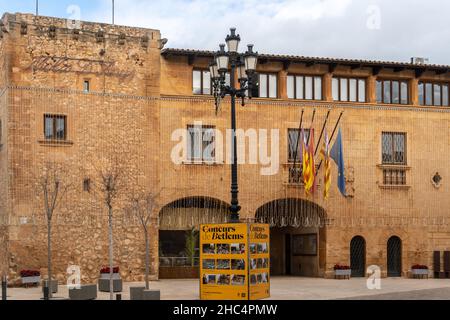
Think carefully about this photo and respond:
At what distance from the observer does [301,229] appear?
45844mm

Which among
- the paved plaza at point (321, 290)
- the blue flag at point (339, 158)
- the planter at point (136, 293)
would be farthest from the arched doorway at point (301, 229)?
the planter at point (136, 293)

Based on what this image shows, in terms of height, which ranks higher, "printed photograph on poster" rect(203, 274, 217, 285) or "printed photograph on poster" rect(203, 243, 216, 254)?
"printed photograph on poster" rect(203, 243, 216, 254)

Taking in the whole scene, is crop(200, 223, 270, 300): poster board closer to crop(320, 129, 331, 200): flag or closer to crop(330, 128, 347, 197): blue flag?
crop(320, 129, 331, 200): flag

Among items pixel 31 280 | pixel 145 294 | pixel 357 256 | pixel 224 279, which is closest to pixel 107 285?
pixel 31 280

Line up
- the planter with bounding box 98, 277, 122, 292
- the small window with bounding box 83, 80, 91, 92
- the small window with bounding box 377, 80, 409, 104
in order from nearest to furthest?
1. the planter with bounding box 98, 277, 122, 292
2. the small window with bounding box 83, 80, 91, 92
3. the small window with bounding box 377, 80, 409, 104

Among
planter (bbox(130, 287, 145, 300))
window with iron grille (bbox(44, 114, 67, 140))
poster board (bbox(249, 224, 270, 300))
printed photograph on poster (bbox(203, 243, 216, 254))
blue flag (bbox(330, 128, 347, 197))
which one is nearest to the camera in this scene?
poster board (bbox(249, 224, 270, 300))

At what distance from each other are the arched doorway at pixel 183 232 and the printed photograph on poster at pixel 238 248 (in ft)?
48.3

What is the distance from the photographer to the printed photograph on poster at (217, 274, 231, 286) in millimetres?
27391

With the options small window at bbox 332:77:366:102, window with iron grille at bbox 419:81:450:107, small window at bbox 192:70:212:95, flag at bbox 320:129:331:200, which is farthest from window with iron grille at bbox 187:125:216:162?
window with iron grille at bbox 419:81:450:107

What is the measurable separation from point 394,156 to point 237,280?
65.0 feet

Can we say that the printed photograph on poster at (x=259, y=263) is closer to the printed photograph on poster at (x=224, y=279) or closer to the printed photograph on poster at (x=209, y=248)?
the printed photograph on poster at (x=224, y=279)

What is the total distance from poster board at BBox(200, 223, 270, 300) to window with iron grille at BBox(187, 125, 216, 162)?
1349 cm
